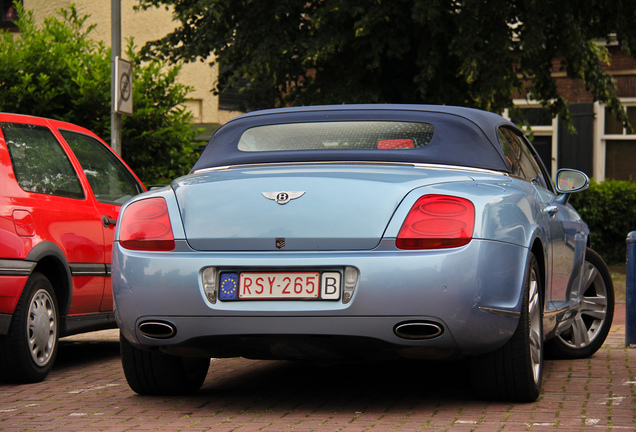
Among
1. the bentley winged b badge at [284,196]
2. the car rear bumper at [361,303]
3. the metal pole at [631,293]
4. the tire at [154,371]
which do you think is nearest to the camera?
the car rear bumper at [361,303]

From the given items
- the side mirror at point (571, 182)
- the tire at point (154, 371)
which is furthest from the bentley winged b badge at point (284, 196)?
the side mirror at point (571, 182)

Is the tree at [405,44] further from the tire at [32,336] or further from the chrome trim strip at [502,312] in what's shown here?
the chrome trim strip at [502,312]

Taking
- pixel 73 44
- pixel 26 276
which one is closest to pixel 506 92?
pixel 73 44

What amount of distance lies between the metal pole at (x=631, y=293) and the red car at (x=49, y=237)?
142 inches

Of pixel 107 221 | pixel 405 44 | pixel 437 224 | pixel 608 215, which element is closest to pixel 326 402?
pixel 437 224

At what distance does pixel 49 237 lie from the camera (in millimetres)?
6348

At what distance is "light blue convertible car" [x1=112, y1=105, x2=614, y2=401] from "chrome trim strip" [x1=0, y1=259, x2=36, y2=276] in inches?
43.3

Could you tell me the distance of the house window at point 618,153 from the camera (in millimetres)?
21578

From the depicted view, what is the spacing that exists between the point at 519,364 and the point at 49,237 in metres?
3.00

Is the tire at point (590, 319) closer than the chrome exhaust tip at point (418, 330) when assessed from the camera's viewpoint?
No

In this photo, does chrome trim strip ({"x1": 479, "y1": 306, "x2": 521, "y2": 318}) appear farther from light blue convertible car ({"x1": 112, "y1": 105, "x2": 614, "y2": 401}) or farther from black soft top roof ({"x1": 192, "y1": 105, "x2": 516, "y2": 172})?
black soft top roof ({"x1": 192, "y1": 105, "x2": 516, "y2": 172})

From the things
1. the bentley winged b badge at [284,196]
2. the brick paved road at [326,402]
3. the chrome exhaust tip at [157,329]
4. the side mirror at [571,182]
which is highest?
the bentley winged b badge at [284,196]

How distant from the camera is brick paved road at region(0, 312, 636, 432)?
461cm

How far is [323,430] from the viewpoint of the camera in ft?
14.6
